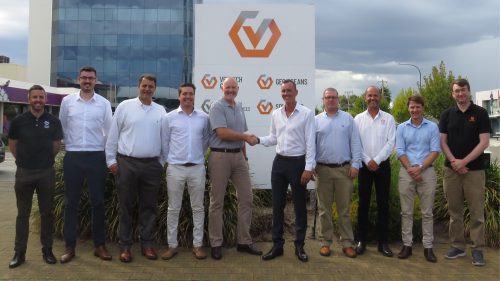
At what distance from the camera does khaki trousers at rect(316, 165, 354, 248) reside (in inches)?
233

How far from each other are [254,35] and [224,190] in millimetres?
2829

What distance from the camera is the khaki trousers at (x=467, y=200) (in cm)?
578

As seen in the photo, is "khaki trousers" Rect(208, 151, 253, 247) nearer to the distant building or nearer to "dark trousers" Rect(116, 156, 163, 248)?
"dark trousers" Rect(116, 156, 163, 248)

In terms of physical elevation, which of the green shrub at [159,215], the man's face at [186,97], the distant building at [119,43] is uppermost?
the distant building at [119,43]

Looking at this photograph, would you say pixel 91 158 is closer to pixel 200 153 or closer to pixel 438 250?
pixel 200 153

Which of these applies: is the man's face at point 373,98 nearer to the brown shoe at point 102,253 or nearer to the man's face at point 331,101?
the man's face at point 331,101

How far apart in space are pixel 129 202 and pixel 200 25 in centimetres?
326

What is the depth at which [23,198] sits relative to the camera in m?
5.46

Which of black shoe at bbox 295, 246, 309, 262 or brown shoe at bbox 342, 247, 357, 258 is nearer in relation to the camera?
black shoe at bbox 295, 246, 309, 262

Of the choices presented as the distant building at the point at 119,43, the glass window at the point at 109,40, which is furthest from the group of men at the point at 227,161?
the glass window at the point at 109,40

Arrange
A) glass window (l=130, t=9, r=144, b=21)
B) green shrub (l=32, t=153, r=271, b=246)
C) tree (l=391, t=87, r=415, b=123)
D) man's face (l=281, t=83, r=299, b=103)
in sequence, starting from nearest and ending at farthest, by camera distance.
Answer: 1. man's face (l=281, t=83, r=299, b=103)
2. green shrub (l=32, t=153, r=271, b=246)
3. tree (l=391, t=87, r=415, b=123)
4. glass window (l=130, t=9, r=144, b=21)

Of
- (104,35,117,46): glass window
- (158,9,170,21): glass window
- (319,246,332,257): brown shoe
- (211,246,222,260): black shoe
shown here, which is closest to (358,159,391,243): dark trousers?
(319,246,332,257): brown shoe

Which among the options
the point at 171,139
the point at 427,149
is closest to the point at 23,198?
the point at 171,139

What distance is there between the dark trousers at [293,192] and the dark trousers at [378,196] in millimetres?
804
